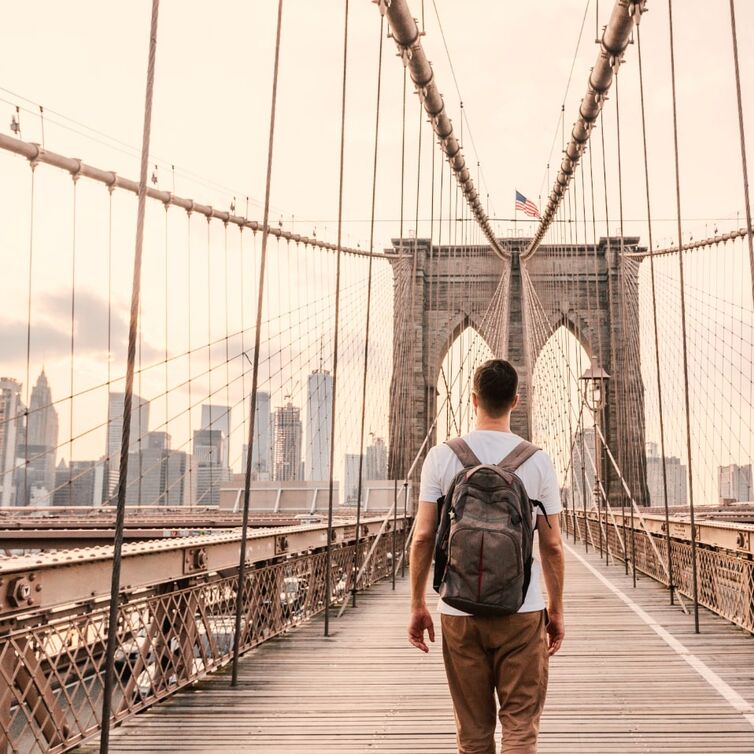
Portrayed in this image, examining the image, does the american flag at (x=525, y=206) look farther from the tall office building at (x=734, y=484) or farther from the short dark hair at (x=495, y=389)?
the short dark hair at (x=495, y=389)

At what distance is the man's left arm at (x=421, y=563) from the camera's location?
2.20 metres

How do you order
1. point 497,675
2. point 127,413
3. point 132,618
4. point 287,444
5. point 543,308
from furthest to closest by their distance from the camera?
1. point 543,308
2. point 287,444
3. point 132,618
4. point 127,413
5. point 497,675

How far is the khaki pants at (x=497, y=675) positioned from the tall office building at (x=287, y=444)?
1936 cm

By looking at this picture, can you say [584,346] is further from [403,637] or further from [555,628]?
[555,628]

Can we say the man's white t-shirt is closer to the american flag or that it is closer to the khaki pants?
the khaki pants

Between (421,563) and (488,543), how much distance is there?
266 mm

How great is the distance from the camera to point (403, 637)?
228 inches

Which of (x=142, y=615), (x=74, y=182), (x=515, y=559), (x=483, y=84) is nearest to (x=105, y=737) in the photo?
(x=142, y=615)

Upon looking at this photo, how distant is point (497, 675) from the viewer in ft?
7.02

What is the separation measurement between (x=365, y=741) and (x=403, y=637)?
2.56m

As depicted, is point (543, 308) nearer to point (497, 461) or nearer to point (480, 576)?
point (497, 461)

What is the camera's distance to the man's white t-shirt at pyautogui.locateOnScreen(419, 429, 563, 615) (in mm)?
2166

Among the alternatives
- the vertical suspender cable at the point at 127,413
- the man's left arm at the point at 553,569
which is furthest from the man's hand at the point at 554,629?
the vertical suspender cable at the point at 127,413

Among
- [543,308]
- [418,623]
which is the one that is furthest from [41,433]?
[418,623]
